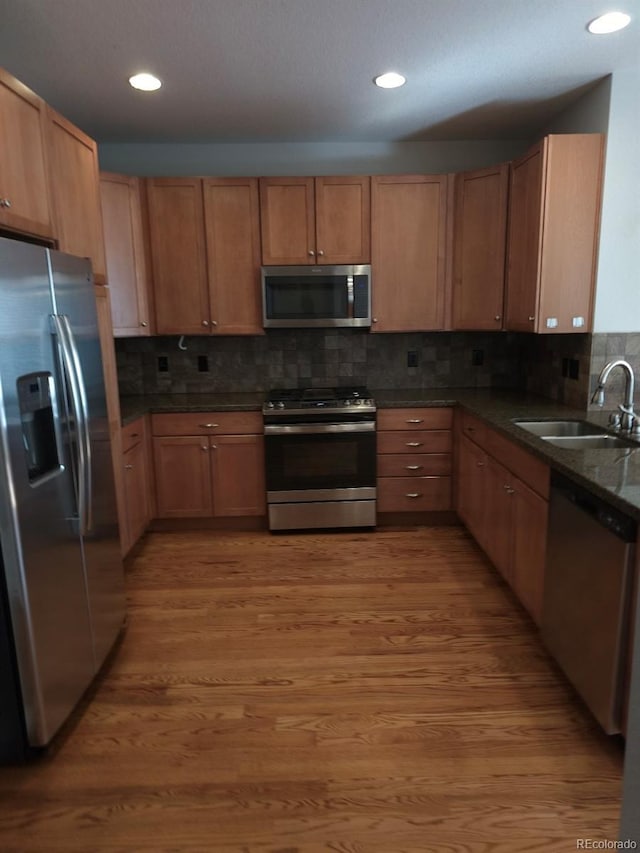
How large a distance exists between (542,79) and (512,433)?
74.7 inches

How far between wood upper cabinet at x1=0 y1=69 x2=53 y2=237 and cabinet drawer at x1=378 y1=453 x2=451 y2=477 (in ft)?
7.95

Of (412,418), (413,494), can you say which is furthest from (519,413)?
(413,494)

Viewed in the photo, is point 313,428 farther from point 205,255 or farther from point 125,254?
point 125,254

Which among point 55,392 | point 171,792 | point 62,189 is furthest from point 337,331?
point 171,792

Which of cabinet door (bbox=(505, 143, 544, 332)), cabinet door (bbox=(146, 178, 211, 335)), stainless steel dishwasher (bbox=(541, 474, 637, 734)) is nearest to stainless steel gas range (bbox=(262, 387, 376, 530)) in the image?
cabinet door (bbox=(146, 178, 211, 335))

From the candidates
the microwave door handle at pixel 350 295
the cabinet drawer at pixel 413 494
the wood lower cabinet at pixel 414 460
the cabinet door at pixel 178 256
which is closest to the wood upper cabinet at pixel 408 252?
the microwave door handle at pixel 350 295

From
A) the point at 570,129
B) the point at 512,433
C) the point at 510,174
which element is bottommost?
the point at 512,433

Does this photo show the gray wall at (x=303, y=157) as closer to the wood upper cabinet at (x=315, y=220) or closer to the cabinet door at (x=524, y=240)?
the wood upper cabinet at (x=315, y=220)

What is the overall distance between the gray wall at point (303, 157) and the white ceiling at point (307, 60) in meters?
0.28

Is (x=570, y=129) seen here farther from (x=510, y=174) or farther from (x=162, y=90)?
(x=162, y=90)

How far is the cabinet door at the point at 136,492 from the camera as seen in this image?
3193 millimetres

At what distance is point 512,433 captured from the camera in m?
2.50

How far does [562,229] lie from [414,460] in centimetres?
168

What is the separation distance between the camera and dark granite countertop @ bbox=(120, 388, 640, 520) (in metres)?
1.77
